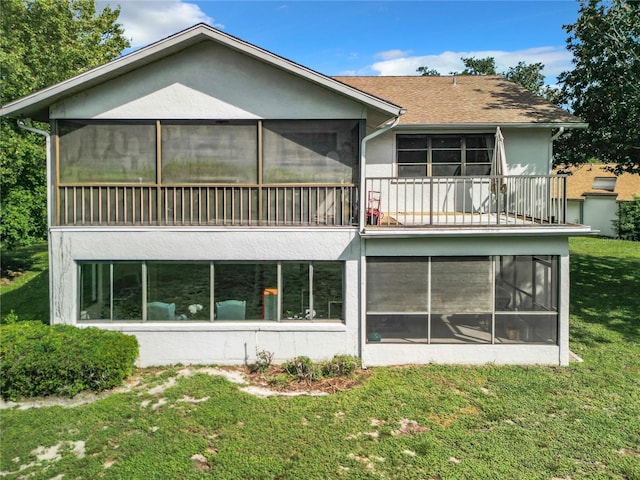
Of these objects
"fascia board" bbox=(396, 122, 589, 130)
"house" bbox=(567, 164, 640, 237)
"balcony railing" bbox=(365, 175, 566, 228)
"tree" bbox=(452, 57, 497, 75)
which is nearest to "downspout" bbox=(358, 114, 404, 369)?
"balcony railing" bbox=(365, 175, 566, 228)

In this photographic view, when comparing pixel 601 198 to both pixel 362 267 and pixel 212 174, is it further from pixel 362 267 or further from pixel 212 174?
pixel 212 174

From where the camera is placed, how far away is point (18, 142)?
17.1 metres

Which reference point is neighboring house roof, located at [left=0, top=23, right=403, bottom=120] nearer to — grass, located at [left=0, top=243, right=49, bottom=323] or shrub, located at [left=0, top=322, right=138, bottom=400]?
shrub, located at [left=0, top=322, right=138, bottom=400]

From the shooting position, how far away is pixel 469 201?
12.5 meters

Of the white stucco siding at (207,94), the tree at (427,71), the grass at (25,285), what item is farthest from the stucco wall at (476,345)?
the tree at (427,71)

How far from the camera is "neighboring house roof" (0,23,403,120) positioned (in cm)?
878

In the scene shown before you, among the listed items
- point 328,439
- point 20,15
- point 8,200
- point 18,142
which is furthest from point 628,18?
point 20,15

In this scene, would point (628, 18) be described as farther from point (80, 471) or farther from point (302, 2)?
point (80, 471)

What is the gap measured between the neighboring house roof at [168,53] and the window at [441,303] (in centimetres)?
334

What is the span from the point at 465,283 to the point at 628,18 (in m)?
9.90

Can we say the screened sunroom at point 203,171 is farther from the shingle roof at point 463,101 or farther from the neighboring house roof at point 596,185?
the neighboring house roof at point 596,185

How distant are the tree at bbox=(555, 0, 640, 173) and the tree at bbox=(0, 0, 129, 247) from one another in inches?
760

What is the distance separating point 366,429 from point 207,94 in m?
7.13

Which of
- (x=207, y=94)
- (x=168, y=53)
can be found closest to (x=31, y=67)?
(x=168, y=53)
